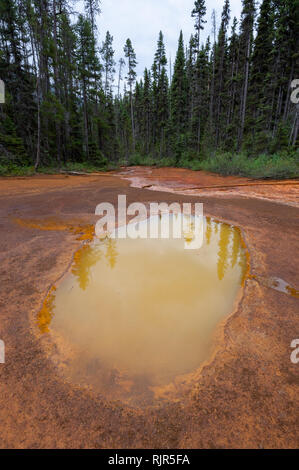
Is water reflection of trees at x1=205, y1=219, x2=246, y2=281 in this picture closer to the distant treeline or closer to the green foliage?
the green foliage

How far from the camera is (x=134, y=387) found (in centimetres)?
133

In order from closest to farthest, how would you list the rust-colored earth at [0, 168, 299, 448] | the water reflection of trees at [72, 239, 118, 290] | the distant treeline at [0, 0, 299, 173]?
1. the rust-colored earth at [0, 168, 299, 448]
2. the water reflection of trees at [72, 239, 118, 290]
3. the distant treeline at [0, 0, 299, 173]

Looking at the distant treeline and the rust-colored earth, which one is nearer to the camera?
the rust-colored earth

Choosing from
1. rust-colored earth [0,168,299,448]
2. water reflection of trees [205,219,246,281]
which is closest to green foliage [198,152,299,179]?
water reflection of trees [205,219,246,281]

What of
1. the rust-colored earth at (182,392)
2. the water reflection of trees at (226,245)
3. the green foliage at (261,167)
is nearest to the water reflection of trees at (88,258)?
the rust-colored earth at (182,392)

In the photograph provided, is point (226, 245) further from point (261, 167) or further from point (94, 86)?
point (94, 86)

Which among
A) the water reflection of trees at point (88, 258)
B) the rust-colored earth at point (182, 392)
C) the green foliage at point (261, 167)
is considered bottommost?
the rust-colored earth at point (182, 392)

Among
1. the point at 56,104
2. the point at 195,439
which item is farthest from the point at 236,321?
the point at 56,104

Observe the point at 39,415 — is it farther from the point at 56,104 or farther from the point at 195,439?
the point at 56,104

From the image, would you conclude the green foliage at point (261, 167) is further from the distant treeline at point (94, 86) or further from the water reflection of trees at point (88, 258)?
the water reflection of trees at point (88, 258)

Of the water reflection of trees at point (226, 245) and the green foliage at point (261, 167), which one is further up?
the green foliage at point (261, 167)

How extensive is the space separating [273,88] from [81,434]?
26258 mm

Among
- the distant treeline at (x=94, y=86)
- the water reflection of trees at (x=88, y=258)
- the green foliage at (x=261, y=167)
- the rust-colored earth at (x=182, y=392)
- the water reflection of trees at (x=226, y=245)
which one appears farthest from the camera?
the distant treeline at (x=94, y=86)

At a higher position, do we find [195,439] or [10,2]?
[10,2]
